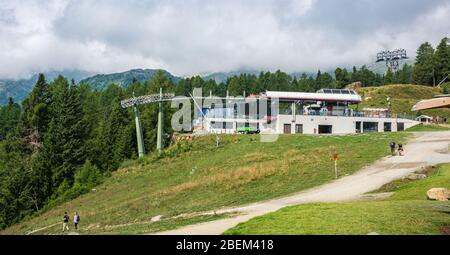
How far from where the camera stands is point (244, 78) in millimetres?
161375

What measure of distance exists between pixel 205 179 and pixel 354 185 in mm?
15517

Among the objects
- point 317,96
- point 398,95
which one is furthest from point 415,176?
point 398,95

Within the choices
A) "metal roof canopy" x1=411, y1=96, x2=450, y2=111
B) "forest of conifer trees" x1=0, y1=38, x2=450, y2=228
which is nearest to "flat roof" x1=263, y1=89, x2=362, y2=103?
"forest of conifer trees" x1=0, y1=38, x2=450, y2=228

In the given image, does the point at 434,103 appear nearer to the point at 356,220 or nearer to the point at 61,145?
the point at 356,220

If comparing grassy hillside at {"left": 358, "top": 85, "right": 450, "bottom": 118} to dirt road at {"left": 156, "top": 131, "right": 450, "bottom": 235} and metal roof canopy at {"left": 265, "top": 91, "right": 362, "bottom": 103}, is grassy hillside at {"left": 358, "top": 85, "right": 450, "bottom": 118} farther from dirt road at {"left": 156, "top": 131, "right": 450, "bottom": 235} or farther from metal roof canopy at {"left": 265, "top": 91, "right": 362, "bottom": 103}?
dirt road at {"left": 156, "top": 131, "right": 450, "bottom": 235}

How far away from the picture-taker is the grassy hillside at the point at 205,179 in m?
34.1

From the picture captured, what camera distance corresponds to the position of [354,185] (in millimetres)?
33594

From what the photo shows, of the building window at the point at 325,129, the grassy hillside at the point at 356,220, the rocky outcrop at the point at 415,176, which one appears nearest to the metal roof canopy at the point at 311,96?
the building window at the point at 325,129

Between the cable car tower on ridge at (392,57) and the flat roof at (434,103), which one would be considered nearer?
the flat roof at (434,103)

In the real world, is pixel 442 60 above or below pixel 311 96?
above

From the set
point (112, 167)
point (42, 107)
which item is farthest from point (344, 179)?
point (42, 107)

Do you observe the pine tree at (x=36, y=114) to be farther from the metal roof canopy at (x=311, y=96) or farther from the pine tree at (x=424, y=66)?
the pine tree at (x=424, y=66)

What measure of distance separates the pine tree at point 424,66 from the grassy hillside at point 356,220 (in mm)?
139257
